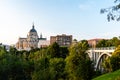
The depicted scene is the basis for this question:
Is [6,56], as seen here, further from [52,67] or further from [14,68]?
[52,67]

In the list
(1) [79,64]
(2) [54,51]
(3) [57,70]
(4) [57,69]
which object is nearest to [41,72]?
(3) [57,70]

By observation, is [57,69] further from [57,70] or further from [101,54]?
[101,54]

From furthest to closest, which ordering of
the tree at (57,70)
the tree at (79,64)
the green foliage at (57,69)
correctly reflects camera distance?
the green foliage at (57,69), the tree at (57,70), the tree at (79,64)

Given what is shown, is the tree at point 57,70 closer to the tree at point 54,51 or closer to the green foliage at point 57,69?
the green foliage at point 57,69

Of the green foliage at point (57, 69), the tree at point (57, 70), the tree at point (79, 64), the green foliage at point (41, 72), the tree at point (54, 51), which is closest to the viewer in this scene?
the tree at point (79, 64)

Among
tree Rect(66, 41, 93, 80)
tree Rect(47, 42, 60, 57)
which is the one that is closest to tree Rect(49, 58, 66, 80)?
tree Rect(66, 41, 93, 80)

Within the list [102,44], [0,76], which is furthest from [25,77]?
[102,44]

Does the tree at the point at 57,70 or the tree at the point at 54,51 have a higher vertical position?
the tree at the point at 54,51

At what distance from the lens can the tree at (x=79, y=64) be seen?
50.2 m

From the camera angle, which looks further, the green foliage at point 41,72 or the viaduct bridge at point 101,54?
the viaduct bridge at point 101,54

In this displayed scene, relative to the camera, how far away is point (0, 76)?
53.9 m

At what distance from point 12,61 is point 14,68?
199 centimetres

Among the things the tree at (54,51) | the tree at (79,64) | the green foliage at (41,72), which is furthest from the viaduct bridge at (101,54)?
the tree at (79,64)

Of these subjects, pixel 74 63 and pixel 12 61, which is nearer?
pixel 74 63
